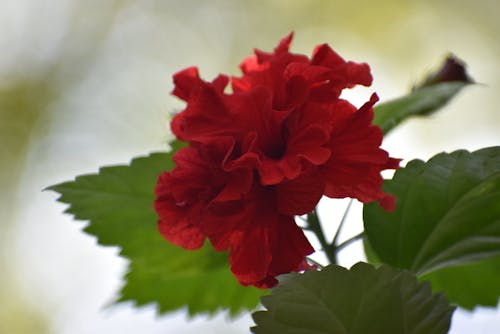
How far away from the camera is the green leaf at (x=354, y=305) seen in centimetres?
54

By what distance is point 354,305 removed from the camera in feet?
1.79

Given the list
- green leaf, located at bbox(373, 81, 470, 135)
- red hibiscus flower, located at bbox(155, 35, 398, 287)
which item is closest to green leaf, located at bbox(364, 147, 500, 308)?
red hibiscus flower, located at bbox(155, 35, 398, 287)

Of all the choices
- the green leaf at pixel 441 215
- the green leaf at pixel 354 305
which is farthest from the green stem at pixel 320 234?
the green leaf at pixel 354 305

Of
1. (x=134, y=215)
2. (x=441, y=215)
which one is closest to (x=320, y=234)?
(x=441, y=215)

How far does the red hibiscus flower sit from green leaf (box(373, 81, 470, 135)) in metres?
0.19

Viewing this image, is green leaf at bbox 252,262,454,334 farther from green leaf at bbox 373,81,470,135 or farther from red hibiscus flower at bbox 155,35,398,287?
green leaf at bbox 373,81,470,135

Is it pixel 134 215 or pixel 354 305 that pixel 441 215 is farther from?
pixel 134 215

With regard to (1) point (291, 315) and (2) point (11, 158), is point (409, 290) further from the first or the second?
(2) point (11, 158)

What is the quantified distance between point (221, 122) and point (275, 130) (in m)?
0.05

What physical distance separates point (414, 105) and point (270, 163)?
304mm

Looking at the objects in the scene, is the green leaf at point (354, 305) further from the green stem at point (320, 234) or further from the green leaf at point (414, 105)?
the green leaf at point (414, 105)

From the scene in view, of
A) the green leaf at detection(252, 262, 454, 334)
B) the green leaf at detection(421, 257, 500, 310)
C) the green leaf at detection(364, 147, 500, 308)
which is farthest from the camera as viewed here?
the green leaf at detection(421, 257, 500, 310)

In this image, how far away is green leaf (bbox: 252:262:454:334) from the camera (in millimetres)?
536

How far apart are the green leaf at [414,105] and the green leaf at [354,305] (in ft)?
1.06
